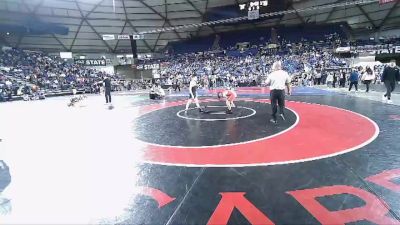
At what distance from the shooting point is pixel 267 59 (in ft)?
118

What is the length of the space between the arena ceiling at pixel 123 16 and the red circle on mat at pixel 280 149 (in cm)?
3263

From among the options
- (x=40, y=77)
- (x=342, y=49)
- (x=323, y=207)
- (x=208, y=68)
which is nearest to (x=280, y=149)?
(x=323, y=207)

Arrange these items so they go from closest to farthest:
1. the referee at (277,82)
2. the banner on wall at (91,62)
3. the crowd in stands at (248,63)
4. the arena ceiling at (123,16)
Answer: the referee at (277,82) < the crowd in stands at (248,63) < the arena ceiling at (123,16) < the banner on wall at (91,62)

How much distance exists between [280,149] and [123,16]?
38.0 meters

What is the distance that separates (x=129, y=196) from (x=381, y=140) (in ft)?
15.5

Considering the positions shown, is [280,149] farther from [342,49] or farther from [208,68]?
[208,68]

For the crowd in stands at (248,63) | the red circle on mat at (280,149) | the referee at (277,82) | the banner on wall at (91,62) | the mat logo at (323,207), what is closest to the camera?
the mat logo at (323,207)

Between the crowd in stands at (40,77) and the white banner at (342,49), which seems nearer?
the crowd in stands at (40,77)

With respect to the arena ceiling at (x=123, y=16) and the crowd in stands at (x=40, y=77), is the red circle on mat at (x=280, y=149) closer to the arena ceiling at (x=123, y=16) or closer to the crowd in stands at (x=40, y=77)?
the crowd in stands at (x=40, y=77)

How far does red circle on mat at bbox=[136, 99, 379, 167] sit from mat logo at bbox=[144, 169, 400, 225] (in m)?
1.10

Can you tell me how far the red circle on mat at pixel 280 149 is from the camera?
4.48m

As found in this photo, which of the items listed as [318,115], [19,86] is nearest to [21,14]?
[19,86]

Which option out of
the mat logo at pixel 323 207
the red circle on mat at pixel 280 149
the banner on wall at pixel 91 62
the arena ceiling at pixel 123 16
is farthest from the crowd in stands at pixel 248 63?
the mat logo at pixel 323 207

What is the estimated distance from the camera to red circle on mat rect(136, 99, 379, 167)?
448 cm
